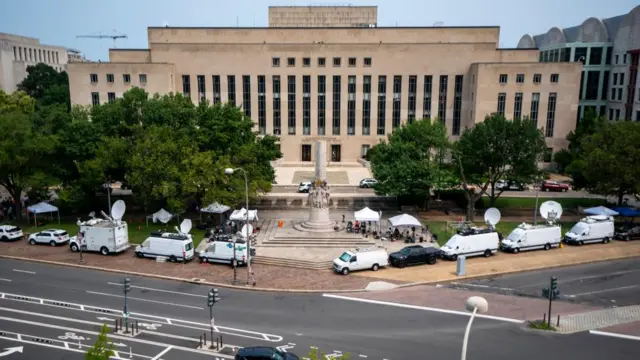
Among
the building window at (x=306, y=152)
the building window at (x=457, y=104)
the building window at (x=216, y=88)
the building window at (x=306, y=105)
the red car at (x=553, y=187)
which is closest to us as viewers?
the red car at (x=553, y=187)

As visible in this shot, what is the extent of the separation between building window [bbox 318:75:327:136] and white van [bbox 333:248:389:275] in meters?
47.1

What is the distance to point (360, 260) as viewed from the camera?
35.8 metres

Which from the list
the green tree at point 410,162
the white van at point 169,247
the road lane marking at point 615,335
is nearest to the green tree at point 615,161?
the green tree at point 410,162

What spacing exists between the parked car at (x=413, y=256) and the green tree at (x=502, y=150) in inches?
511

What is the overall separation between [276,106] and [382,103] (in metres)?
16.6

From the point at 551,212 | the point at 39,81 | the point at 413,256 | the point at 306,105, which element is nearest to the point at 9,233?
the point at 413,256

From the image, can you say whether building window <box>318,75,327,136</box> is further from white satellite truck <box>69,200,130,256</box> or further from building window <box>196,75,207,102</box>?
white satellite truck <box>69,200,130,256</box>

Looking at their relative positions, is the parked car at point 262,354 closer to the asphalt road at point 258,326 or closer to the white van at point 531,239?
the asphalt road at point 258,326

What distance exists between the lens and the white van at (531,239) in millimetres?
40188

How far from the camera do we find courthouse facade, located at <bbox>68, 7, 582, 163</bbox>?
7550 centimetres

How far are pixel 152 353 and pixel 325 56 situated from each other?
201 ft

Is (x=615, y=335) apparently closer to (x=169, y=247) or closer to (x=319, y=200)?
(x=319, y=200)

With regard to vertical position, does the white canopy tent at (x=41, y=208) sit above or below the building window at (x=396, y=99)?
below

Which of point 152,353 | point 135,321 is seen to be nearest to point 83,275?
point 135,321
